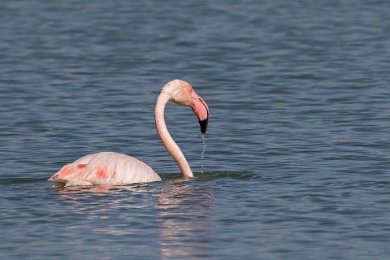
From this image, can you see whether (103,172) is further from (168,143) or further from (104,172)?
(168,143)

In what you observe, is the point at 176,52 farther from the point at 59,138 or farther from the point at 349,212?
the point at 349,212

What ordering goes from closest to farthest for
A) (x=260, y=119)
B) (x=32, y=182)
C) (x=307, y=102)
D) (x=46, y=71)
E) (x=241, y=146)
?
(x=32, y=182)
(x=241, y=146)
(x=260, y=119)
(x=307, y=102)
(x=46, y=71)

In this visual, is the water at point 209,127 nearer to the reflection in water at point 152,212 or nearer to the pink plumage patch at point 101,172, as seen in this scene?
the reflection in water at point 152,212

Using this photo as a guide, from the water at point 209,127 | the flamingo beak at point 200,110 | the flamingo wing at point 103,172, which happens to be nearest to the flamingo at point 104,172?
the flamingo wing at point 103,172

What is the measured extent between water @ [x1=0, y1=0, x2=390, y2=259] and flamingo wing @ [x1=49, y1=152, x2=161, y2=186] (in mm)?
126

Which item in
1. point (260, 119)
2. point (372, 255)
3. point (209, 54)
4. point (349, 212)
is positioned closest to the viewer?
point (372, 255)

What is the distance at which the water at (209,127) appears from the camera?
38.4 ft

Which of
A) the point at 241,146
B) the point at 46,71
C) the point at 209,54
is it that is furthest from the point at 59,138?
the point at 209,54

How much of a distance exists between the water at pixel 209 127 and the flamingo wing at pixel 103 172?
0.41 feet

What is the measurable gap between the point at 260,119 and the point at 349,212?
5917mm

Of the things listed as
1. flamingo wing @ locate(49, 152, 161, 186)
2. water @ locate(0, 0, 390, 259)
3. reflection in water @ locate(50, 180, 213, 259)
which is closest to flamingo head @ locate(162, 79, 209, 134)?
water @ locate(0, 0, 390, 259)

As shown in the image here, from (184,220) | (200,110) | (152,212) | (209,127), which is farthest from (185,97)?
(209,127)

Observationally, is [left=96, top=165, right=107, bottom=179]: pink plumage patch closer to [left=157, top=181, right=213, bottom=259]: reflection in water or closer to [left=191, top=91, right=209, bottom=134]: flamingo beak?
[left=157, top=181, right=213, bottom=259]: reflection in water

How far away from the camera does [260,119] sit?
18312 mm
